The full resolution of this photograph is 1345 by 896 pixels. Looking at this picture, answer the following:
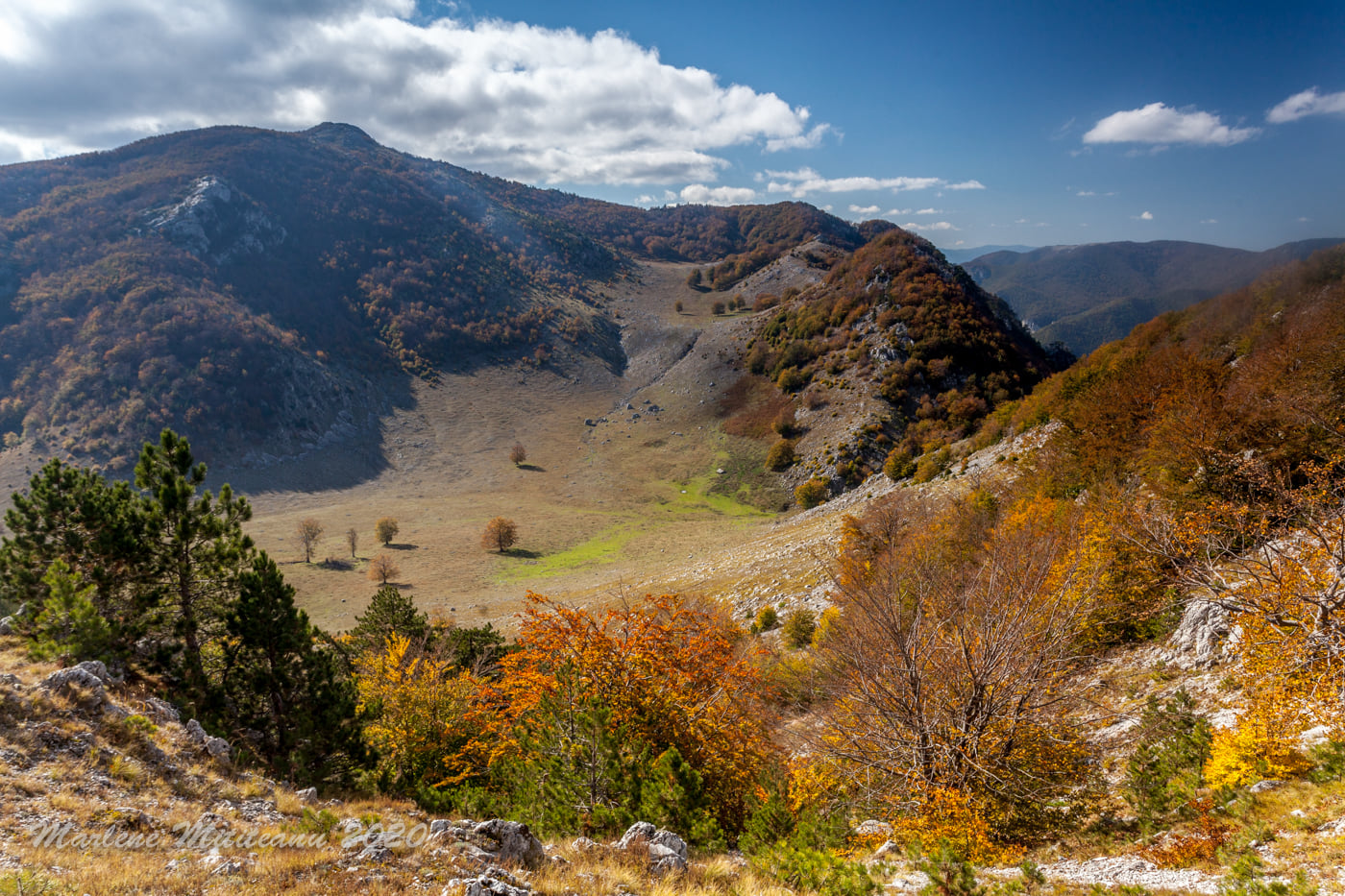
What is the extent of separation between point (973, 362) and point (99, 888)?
9140 centimetres

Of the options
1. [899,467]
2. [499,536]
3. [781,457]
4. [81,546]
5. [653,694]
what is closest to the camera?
[653,694]

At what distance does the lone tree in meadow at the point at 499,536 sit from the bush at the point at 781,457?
39115 mm

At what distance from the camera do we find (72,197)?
125m

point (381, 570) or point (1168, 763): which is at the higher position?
point (1168, 763)

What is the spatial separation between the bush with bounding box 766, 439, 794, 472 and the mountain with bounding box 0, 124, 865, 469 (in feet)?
230

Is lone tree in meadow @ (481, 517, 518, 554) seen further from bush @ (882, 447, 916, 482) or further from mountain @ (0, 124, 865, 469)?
mountain @ (0, 124, 865, 469)

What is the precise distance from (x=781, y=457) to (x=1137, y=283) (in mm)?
119454

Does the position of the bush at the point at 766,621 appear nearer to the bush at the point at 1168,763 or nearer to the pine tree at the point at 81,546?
the bush at the point at 1168,763

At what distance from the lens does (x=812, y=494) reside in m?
65.8

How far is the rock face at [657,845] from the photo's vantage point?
8.62m

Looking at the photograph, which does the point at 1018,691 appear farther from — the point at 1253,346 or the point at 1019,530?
the point at 1253,346

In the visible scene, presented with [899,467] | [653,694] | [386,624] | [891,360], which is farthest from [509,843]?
[891,360]

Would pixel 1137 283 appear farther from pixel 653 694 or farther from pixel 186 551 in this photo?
pixel 186 551

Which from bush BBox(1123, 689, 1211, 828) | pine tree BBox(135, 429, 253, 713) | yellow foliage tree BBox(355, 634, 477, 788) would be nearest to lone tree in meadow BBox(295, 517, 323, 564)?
pine tree BBox(135, 429, 253, 713)
